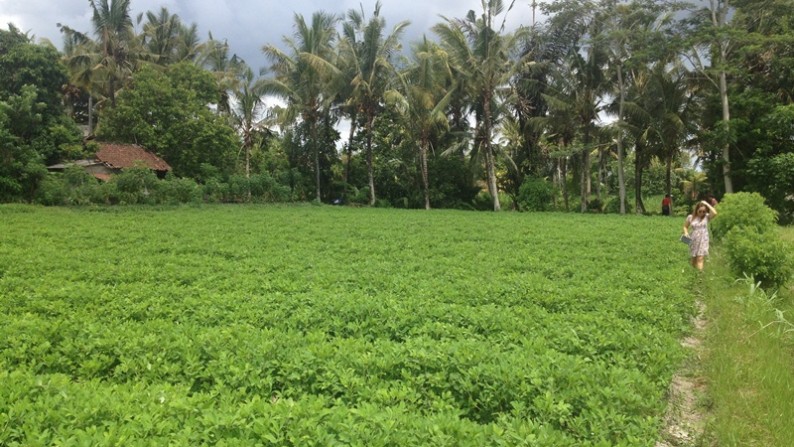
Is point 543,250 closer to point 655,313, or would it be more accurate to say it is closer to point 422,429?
point 655,313

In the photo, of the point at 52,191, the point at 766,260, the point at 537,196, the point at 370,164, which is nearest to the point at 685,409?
the point at 766,260

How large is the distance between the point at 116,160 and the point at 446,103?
680 inches

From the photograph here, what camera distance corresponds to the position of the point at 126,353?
13.6 feet

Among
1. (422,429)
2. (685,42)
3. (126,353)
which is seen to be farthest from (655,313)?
(685,42)

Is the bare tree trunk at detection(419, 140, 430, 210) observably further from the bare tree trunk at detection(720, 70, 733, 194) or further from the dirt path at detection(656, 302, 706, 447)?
the dirt path at detection(656, 302, 706, 447)

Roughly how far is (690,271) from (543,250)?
116 inches

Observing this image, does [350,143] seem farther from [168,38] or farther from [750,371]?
[750,371]

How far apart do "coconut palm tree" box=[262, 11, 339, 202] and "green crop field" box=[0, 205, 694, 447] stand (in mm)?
19291

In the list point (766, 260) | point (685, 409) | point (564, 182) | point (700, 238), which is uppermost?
point (564, 182)

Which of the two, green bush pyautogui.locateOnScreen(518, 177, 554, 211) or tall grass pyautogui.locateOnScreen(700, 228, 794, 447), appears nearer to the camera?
tall grass pyautogui.locateOnScreen(700, 228, 794, 447)

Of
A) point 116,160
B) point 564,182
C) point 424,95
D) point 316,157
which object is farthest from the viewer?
point 316,157

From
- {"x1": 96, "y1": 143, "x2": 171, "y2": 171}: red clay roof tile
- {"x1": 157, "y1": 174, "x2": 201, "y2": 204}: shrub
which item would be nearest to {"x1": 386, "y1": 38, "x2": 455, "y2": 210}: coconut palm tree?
{"x1": 157, "y1": 174, "x2": 201, "y2": 204}: shrub

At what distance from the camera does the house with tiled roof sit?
25.1 m

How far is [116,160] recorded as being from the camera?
25.4 m
